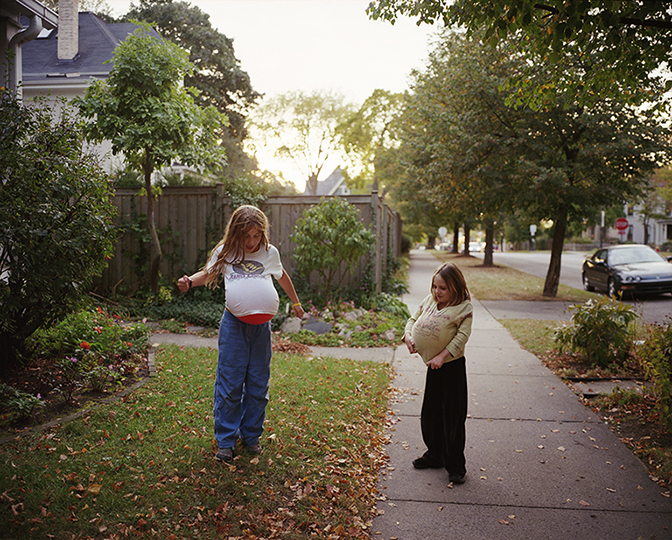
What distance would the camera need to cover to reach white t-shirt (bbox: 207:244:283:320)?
3.60m

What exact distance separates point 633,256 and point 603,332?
10.4 meters

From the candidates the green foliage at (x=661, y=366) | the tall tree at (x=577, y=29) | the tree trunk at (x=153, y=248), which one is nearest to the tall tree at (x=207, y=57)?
the tree trunk at (x=153, y=248)

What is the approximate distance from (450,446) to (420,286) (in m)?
13.4

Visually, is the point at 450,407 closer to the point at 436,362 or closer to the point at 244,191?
the point at 436,362

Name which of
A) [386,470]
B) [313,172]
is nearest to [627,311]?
[386,470]

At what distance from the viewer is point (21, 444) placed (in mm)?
3545

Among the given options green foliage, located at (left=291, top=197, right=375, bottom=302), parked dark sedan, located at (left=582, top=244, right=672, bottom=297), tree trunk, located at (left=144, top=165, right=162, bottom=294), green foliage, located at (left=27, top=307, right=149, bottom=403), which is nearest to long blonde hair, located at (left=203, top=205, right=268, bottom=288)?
green foliage, located at (left=27, top=307, right=149, bottom=403)

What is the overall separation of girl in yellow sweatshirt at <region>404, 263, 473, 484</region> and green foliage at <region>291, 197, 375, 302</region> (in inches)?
195

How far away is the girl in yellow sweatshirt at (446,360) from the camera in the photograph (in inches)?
146

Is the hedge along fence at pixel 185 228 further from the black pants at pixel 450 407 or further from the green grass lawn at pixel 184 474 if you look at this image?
the black pants at pixel 450 407

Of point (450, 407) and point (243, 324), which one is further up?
point (243, 324)

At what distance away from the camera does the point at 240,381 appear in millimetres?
3703

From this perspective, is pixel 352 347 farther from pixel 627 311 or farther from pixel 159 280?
pixel 159 280

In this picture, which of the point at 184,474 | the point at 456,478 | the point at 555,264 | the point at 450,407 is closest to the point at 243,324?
the point at 184,474
